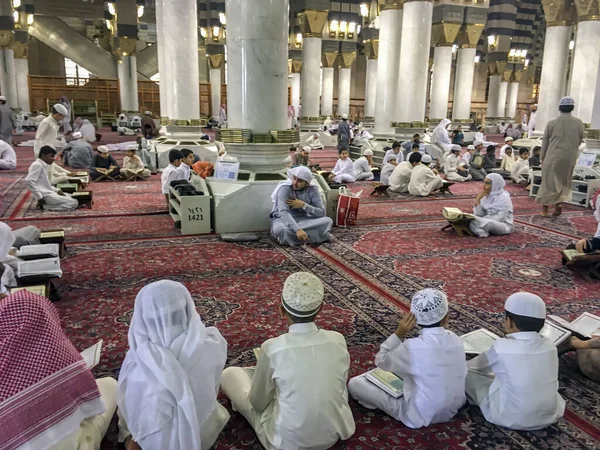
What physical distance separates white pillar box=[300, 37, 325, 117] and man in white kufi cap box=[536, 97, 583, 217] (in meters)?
7.94

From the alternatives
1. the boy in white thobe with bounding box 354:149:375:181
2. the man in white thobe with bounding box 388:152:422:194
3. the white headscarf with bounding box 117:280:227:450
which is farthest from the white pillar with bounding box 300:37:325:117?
the white headscarf with bounding box 117:280:227:450

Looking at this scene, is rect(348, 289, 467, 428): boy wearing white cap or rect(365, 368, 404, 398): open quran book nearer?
rect(348, 289, 467, 428): boy wearing white cap

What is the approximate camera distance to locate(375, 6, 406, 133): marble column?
9844mm

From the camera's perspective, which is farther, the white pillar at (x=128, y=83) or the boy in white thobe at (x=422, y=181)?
the white pillar at (x=128, y=83)

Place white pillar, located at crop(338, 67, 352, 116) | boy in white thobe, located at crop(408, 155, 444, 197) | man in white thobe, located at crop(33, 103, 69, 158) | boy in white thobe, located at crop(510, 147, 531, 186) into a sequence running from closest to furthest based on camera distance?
1. boy in white thobe, located at crop(408, 155, 444, 197)
2. man in white thobe, located at crop(33, 103, 69, 158)
3. boy in white thobe, located at crop(510, 147, 531, 186)
4. white pillar, located at crop(338, 67, 352, 116)

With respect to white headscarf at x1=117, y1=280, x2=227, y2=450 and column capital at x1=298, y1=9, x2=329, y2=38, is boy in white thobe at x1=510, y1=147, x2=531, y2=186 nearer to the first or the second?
column capital at x1=298, y1=9, x2=329, y2=38

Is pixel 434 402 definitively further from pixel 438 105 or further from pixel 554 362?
pixel 438 105

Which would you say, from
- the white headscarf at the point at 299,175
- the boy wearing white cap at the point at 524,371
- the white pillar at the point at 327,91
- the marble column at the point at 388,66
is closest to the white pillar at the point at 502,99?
the white pillar at the point at 327,91

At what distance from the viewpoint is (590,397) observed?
7.11 feet

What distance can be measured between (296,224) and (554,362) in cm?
265

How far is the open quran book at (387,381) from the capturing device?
1.98m

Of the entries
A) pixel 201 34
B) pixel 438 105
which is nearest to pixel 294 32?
pixel 201 34

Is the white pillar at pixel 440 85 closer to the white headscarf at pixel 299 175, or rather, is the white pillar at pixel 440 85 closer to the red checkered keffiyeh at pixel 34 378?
the white headscarf at pixel 299 175

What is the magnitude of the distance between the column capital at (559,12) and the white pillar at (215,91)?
11.2 m
